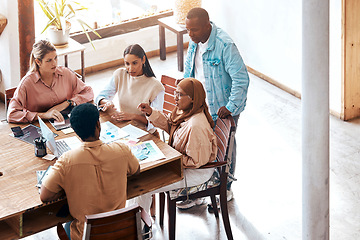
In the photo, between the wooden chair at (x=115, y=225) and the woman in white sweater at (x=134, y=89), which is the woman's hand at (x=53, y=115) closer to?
the woman in white sweater at (x=134, y=89)

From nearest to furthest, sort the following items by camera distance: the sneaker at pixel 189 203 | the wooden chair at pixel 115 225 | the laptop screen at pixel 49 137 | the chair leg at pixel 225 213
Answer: the wooden chair at pixel 115 225, the laptop screen at pixel 49 137, the chair leg at pixel 225 213, the sneaker at pixel 189 203

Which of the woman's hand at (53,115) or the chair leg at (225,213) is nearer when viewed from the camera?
the chair leg at (225,213)

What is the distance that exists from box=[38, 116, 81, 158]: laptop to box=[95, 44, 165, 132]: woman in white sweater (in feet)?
1.62

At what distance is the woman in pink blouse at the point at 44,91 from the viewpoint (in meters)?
5.06

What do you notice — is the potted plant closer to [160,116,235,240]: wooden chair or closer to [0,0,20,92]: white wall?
[0,0,20,92]: white wall

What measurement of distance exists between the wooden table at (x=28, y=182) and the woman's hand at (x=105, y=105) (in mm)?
271

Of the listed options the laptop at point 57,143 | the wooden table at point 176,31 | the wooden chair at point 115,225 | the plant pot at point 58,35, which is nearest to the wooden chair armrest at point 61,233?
the wooden chair at point 115,225

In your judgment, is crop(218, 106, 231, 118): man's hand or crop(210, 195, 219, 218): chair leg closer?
crop(218, 106, 231, 118): man's hand

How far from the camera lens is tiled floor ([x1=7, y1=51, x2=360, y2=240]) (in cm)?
512

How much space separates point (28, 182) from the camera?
425 centimetres

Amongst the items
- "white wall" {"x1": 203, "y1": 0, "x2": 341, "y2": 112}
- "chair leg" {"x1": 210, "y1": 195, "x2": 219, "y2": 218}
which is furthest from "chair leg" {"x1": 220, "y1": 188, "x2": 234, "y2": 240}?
"white wall" {"x1": 203, "y1": 0, "x2": 341, "y2": 112}

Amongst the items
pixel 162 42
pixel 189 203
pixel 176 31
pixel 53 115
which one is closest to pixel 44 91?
pixel 53 115

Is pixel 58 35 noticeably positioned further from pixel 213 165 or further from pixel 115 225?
pixel 115 225

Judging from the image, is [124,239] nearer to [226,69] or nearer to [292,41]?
[226,69]
